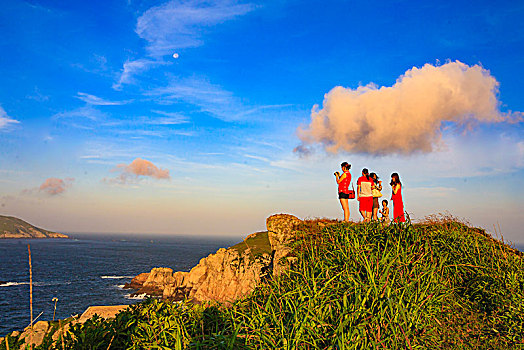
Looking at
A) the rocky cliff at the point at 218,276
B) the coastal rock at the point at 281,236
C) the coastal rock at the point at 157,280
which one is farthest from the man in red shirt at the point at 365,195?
the coastal rock at the point at 157,280

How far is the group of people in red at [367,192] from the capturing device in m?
13.3

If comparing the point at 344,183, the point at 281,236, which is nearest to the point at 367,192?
the point at 344,183

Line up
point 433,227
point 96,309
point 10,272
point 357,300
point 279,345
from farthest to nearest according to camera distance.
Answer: point 10,272 → point 96,309 → point 433,227 → point 357,300 → point 279,345

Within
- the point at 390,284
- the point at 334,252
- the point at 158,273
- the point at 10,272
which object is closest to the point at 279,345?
the point at 390,284

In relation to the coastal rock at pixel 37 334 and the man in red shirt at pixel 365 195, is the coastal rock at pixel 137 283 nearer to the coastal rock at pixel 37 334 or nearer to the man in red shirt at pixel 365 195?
the coastal rock at pixel 37 334

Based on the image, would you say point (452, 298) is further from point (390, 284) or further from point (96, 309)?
point (96, 309)

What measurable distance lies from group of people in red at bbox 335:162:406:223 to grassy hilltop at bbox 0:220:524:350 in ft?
13.0

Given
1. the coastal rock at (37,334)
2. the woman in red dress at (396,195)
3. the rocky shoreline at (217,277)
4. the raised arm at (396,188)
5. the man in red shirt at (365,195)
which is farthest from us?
the rocky shoreline at (217,277)

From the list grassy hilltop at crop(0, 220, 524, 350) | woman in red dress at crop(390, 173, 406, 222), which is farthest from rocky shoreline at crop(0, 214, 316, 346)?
grassy hilltop at crop(0, 220, 524, 350)

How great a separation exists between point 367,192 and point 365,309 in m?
8.67

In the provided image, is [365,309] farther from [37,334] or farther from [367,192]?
[37,334]

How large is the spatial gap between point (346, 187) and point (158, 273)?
174 feet

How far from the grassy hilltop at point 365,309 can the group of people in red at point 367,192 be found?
13.0 feet

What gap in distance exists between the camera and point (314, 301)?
5762 millimetres
